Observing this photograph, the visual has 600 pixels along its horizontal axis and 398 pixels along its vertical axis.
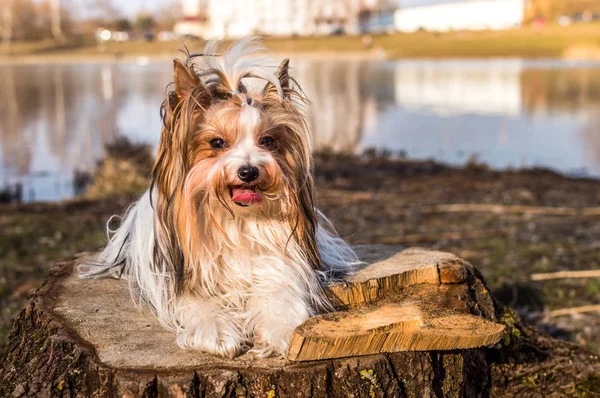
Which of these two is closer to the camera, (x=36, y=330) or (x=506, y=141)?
(x=36, y=330)

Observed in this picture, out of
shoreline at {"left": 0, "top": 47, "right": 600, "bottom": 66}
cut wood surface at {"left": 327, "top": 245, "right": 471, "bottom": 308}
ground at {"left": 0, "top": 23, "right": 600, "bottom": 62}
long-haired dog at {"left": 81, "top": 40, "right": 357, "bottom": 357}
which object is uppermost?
ground at {"left": 0, "top": 23, "right": 600, "bottom": 62}

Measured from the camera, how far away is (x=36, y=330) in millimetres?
3299

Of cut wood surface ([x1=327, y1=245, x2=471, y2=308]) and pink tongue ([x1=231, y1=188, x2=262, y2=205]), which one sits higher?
pink tongue ([x1=231, y1=188, x2=262, y2=205])

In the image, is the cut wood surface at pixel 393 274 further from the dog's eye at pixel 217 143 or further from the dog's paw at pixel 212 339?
the dog's eye at pixel 217 143

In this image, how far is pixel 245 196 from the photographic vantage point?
9.86ft

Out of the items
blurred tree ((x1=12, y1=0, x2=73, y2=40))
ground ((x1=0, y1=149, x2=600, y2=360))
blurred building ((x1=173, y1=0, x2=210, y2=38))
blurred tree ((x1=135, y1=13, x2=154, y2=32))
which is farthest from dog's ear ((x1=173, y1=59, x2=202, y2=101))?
blurred tree ((x1=12, y1=0, x2=73, y2=40))

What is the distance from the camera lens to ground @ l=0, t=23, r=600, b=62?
6069cm

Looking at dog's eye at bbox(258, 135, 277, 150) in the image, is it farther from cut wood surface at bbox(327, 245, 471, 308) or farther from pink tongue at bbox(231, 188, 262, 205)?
cut wood surface at bbox(327, 245, 471, 308)

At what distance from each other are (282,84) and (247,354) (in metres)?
1.17

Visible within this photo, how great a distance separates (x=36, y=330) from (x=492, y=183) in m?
9.03

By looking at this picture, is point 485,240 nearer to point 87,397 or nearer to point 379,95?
point 87,397

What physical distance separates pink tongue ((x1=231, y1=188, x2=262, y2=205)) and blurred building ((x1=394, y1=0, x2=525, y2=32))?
8563cm

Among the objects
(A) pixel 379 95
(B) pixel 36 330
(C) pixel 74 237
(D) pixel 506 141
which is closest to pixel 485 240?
(C) pixel 74 237

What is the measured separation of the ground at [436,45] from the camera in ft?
199
